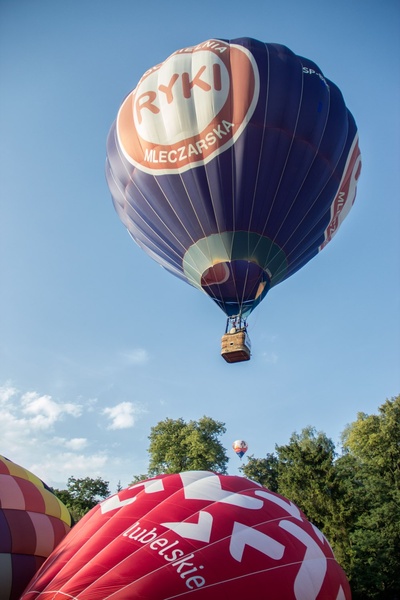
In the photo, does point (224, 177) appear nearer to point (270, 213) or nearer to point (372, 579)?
point (270, 213)

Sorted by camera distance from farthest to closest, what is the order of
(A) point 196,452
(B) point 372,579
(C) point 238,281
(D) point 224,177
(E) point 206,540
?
(A) point 196,452
(B) point 372,579
(C) point 238,281
(D) point 224,177
(E) point 206,540

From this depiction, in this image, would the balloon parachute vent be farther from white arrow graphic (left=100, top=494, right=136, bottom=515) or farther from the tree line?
the tree line

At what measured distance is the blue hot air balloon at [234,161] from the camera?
11.8m

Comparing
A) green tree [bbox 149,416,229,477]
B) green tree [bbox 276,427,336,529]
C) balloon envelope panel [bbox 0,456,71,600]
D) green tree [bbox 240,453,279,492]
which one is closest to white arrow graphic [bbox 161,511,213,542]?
balloon envelope panel [bbox 0,456,71,600]

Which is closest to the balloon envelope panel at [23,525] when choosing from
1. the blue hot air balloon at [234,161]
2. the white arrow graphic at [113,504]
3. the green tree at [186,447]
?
the white arrow graphic at [113,504]

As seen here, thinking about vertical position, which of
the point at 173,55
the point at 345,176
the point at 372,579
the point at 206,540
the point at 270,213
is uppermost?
the point at 173,55

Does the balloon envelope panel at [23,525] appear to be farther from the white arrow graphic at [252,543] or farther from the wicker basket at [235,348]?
the wicker basket at [235,348]

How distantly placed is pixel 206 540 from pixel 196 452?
21096 millimetres

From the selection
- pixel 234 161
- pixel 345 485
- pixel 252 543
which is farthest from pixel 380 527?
pixel 252 543

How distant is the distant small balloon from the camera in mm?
27078

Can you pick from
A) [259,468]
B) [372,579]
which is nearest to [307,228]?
[372,579]

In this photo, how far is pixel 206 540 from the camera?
19.0 feet

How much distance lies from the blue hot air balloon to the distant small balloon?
16.0 m

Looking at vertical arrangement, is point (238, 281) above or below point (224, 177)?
below
